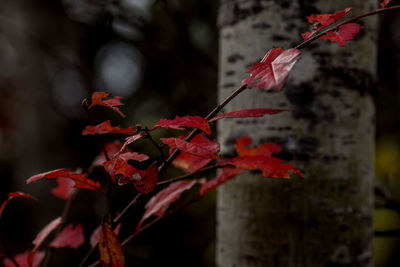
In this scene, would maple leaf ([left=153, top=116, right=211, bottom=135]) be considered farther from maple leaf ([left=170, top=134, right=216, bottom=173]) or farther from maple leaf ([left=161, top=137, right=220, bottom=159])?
maple leaf ([left=170, top=134, right=216, bottom=173])

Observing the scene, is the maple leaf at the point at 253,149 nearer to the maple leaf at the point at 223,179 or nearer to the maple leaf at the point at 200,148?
the maple leaf at the point at 223,179

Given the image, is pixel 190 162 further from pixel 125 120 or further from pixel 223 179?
pixel 125 120

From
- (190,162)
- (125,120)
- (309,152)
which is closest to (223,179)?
(190,162)

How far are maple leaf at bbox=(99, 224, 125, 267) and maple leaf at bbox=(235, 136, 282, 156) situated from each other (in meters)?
0.31

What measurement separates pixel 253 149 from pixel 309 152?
0.12 metres

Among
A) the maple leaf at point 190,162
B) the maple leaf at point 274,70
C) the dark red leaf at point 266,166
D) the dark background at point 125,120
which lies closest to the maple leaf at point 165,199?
the maple leaf at point 190,162

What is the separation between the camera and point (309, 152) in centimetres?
72

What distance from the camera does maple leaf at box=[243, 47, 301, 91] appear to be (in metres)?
0.37

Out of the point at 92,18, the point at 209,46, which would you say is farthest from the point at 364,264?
the point at 209,46

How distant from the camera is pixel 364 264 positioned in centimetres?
75

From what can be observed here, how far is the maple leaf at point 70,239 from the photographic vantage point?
735 mm

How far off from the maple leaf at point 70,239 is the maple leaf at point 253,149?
1.26 feet

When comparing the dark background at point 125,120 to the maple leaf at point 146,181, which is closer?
the maple leaf at point 146,181

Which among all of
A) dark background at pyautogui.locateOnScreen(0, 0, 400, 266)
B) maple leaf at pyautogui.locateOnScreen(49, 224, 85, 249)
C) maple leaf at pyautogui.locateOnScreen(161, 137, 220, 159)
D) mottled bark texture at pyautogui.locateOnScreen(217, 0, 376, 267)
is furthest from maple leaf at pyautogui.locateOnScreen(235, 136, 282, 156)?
dark background at pyautogui.locateOnScreen(0, 0, 400, 266)
